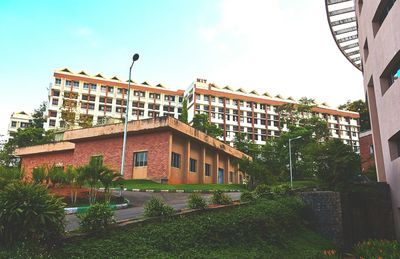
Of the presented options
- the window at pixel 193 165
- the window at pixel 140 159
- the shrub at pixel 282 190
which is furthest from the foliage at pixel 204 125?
the shrub at pixel 282 190

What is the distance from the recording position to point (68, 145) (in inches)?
1358

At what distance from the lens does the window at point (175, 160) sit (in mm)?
26684

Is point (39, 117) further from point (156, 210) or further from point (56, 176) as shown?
point (156, 210)

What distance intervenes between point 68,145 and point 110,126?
8.92 meters

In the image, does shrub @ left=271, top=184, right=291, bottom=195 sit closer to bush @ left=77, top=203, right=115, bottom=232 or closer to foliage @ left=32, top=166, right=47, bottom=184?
bush @ left=77, top=203, right=115, bottom=232

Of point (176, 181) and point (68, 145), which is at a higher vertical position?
point (68, 145)

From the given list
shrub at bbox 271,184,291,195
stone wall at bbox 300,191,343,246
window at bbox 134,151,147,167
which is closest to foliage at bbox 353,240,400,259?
stone wall at bbox 300,191,343,246

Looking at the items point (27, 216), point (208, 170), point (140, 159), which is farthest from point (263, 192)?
point (208, 170)

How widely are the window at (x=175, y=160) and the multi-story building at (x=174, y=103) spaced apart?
147 ft

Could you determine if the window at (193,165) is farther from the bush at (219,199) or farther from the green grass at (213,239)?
the bush at (219,199)

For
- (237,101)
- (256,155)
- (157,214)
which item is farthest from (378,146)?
(237,101)

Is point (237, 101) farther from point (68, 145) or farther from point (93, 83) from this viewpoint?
point (68, 145)

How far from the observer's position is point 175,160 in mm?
27156

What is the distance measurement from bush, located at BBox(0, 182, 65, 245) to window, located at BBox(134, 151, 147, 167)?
20.0 m
